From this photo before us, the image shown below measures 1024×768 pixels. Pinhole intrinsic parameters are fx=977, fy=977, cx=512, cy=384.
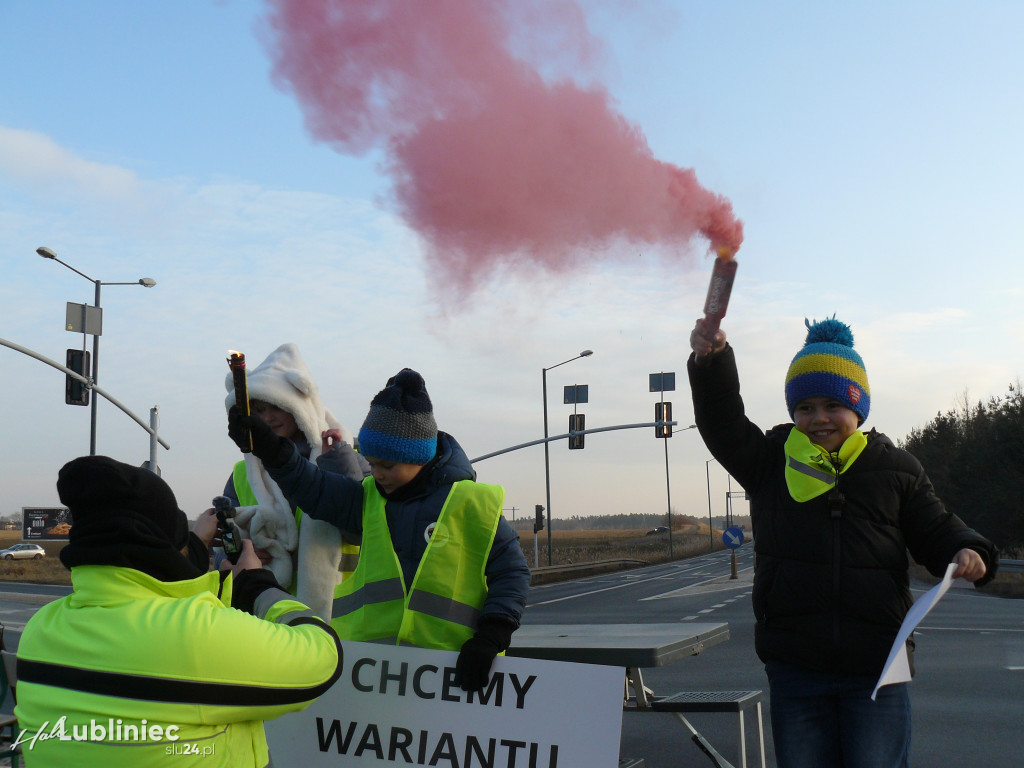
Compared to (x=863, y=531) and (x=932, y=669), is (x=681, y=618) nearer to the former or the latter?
(x=932, y=669)

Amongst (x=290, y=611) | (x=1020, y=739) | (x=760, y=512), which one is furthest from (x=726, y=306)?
(x=1020, y=739)

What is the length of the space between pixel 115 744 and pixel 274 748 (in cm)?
142

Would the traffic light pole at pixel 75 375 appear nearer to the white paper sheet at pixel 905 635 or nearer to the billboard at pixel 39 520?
the white paper sheet at pixel 905 635

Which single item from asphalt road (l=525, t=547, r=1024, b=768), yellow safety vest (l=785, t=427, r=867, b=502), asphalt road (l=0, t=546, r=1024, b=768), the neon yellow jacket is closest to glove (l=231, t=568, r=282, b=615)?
the neon yellow jacket

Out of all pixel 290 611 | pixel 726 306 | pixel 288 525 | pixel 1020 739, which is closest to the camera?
pixel 290 611

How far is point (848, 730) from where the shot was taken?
9.45ft

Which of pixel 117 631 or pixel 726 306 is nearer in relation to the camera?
pixel 117 631

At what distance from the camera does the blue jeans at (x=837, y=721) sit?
2.83 metres

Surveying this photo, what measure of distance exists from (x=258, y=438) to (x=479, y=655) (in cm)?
104

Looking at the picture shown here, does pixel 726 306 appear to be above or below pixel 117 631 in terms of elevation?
above

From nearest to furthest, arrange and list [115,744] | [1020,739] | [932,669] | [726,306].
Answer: [115,744]
[726,306]
[1020,739]
[932,669]

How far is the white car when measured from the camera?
74.2m

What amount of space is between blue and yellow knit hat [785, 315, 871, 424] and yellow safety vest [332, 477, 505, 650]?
1062 millimetres

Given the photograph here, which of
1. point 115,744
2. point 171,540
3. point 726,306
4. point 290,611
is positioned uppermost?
point 726,306
